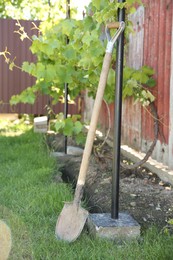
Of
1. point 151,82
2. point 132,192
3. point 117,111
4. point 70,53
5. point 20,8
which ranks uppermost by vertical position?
point 20,8

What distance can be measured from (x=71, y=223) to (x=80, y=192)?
18cm

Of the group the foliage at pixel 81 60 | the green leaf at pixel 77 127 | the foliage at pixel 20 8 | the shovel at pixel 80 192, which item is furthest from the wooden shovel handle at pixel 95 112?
the foliage at pixel 20 8

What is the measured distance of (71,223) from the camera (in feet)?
8.34

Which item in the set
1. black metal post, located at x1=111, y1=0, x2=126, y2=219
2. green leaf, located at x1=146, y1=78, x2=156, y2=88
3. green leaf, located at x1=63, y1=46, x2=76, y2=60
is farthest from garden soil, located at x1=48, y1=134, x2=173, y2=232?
green leaf, located at x1=63, y1=46, x2=76, y2=60

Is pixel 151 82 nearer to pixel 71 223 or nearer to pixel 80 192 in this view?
pixel 80 192

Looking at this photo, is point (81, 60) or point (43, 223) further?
point (81, 60)

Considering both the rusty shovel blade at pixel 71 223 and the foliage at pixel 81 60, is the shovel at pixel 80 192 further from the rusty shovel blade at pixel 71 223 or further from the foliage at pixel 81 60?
the foliage at pixel 81 60

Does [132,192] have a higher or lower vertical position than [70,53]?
lower

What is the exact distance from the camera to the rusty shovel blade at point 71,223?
2.49 meters

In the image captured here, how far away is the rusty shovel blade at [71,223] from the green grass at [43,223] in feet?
0.16

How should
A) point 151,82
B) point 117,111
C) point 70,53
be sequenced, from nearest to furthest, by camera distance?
point 117,111, point 70,53, point 151,82

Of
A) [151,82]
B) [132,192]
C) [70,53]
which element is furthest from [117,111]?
[151,82]

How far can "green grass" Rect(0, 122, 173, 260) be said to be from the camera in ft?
7.52

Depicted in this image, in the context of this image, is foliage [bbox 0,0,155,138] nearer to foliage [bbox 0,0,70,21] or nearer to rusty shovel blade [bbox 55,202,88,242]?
rusty shovel blade [bbox 55,202,88,242]
